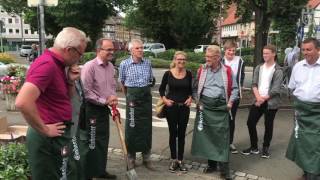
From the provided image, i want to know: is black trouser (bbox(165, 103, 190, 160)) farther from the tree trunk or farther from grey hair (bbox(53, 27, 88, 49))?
the tree trunk

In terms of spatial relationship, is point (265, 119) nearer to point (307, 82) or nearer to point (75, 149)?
point (307, 82)

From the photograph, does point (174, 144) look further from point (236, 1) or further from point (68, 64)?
point (236, 1)

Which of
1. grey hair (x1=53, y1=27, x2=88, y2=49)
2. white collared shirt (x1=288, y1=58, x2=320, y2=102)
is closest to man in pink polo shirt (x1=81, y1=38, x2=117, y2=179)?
grey hair (x1=53, y1=27, x2=88, y2=49)

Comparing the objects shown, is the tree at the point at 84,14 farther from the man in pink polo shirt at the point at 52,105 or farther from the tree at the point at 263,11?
the man in pink polo shirt at the point at 52,105

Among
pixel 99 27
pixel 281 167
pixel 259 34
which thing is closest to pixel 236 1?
pixel 259 34

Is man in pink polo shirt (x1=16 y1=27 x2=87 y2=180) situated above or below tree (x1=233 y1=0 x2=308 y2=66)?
below

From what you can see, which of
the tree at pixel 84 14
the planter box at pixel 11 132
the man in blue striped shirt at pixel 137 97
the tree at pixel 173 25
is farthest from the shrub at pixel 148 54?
the man in blue striped shirt at pixel 137 97

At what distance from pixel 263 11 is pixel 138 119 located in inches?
336

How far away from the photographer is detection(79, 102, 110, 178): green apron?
5.56m

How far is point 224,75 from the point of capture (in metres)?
6.16

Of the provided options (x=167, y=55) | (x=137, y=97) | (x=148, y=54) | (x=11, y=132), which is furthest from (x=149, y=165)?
(x=148, y=54)

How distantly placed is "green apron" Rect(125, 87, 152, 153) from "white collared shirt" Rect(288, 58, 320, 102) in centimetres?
199

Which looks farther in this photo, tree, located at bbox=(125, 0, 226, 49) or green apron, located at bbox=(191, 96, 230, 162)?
tree, located at bbox=(125, 0, 226, 49)

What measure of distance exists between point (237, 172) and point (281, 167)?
745mm
